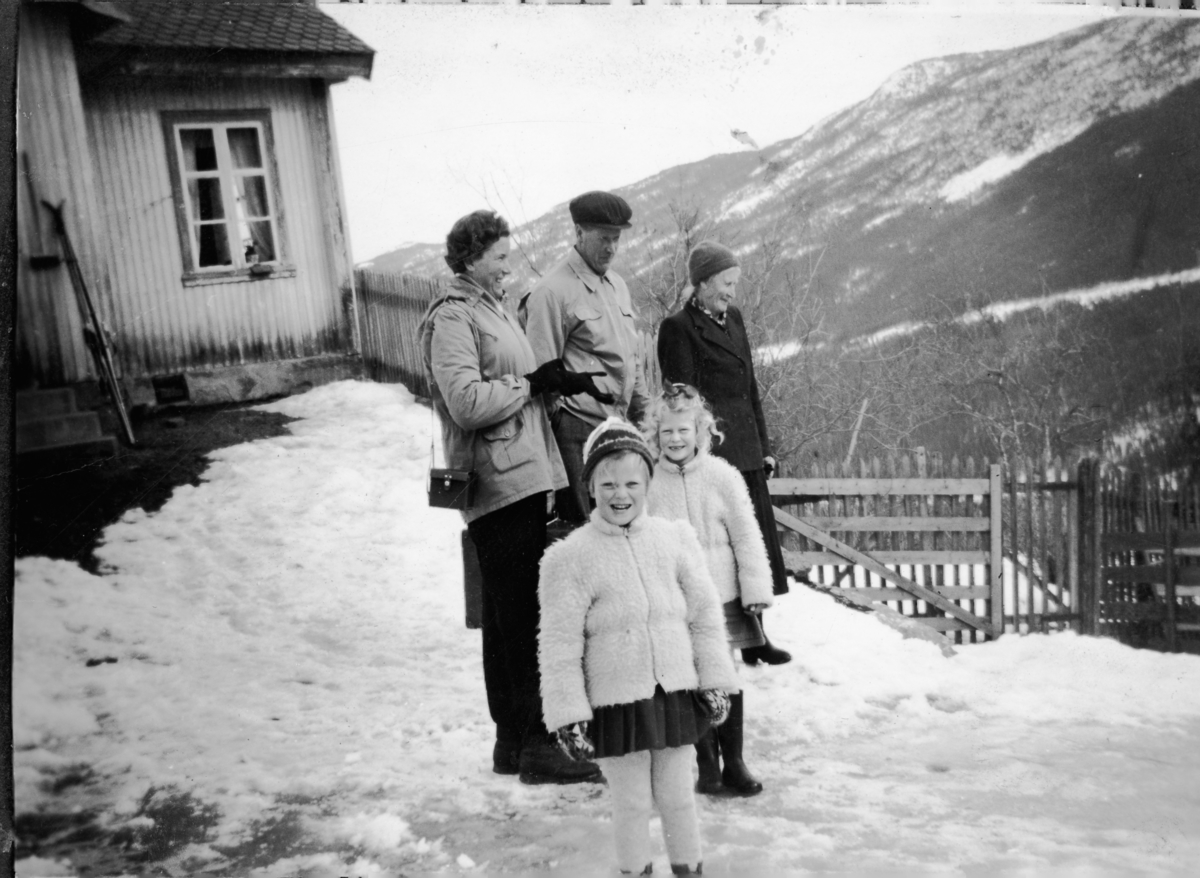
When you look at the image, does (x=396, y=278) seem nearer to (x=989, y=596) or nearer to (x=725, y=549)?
(x=725, y=549)

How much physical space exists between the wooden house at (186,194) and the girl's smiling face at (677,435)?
1000 mm

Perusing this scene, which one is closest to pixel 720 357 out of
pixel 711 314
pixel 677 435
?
pixel 711 314

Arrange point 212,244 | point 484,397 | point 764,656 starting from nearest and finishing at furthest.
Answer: point 484,397, point 212,244, point 764,656

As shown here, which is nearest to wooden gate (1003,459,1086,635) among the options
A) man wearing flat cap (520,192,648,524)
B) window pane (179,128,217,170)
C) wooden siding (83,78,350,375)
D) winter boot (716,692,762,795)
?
winter boot (716,692,762,795)

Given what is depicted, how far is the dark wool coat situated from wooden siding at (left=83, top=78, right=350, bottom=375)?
104 centimetres

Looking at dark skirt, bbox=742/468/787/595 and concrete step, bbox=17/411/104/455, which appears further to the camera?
dark skirt, bbox=742/468/787/595

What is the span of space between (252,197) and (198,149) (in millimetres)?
196

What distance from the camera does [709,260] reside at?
Result: 3018 mm

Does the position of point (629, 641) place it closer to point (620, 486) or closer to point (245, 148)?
point (620, 486)

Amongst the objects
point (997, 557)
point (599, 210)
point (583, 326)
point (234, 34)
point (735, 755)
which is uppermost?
point (234, 34)

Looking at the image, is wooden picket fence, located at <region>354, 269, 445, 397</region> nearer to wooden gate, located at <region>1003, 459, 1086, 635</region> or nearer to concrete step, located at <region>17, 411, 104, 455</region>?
concrete step, located at <region>17, 411, 104, 455</region>

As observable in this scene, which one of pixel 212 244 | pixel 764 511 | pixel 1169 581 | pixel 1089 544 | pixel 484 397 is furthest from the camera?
pixel 1089 544

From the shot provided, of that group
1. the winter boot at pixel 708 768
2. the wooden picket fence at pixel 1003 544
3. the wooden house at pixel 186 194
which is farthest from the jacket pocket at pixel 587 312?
the wooden picket fence at pixel 1003 544

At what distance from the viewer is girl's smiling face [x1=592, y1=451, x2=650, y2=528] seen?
7.54 ft
